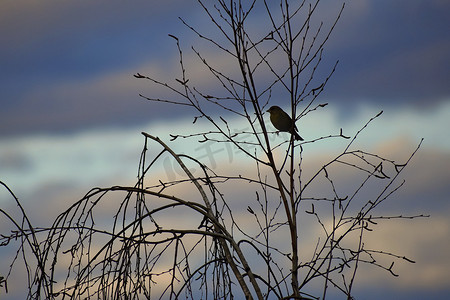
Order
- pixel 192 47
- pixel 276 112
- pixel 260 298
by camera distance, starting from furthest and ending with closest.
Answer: pixel 276 112, pixel 192 47, pixel 260 298

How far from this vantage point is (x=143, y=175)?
13.0 ft

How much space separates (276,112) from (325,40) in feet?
15.6

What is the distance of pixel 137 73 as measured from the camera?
13.2 feet

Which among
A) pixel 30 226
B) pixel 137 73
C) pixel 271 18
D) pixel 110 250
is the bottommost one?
pixel 110 250

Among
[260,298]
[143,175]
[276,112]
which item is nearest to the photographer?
[260,298]

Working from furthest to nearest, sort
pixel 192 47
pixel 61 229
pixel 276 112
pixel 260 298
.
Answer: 1. pixel 276 112
2. pixel 192 47
3. pixel 61 229
4. pixel 260 298

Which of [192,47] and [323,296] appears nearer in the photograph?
[323,296]

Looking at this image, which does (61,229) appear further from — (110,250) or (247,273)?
(247,273)

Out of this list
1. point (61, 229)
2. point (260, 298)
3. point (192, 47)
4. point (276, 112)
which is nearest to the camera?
point (260, 298)

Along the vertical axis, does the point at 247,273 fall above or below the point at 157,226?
below

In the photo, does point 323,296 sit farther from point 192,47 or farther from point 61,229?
point 192,47

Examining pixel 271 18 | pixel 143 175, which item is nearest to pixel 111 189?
pixel 143 175

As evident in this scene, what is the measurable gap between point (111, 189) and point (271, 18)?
5.39ft

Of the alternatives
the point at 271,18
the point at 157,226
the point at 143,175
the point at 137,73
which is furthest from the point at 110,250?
the point at 271,18
